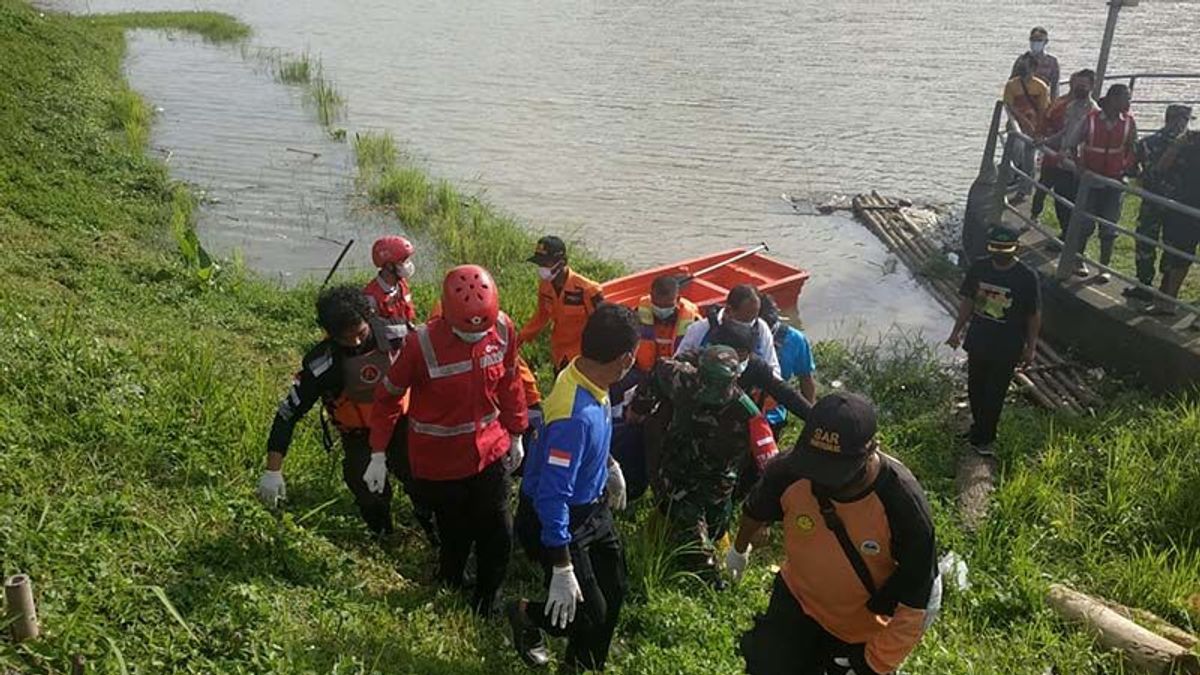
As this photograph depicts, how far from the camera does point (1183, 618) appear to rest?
5367 millimetres

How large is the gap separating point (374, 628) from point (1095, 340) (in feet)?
23.3

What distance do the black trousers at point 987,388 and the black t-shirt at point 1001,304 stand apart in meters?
0.05

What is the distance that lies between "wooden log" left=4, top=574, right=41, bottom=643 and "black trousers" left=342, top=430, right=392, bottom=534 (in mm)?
1947

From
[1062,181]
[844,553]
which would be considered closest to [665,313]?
[844,553]

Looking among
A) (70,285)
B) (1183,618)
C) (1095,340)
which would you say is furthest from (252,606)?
(1095,340)

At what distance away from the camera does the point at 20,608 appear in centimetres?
329

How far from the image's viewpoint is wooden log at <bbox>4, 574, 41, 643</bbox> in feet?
10.7

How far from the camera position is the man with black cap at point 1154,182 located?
904 centimetres

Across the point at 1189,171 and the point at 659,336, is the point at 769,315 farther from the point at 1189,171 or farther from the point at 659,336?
the point at 1189,171

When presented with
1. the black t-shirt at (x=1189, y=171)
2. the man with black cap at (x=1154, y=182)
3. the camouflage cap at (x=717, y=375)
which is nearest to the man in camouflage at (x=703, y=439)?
the camouflage cap at (x=717, y=375)

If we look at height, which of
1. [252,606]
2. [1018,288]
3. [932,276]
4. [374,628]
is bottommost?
[932,276]

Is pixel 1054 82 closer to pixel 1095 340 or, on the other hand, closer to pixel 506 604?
pixel 1095 340

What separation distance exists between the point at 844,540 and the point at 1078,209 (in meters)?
6.68

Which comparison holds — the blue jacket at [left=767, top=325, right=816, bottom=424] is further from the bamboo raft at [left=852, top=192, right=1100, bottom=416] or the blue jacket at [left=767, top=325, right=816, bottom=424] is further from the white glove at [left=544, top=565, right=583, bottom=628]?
the bamboo raft at [left=852, top=192, right=1100, bottom=416]
